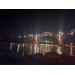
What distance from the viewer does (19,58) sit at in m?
3.57

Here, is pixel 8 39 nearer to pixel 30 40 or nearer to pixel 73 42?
pixel 30 40
